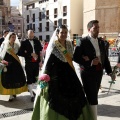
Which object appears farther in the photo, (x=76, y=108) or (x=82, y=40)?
(x=82, y=40)

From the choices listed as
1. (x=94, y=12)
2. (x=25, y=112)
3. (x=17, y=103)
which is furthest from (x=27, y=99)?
(x=94, y=12)

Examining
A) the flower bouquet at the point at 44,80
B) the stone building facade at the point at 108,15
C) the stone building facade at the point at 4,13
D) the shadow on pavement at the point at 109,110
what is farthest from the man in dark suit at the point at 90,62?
the stone building facade at the point at 4,13

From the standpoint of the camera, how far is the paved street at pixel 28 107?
17.5 feet

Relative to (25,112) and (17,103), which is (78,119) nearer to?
(25,112)

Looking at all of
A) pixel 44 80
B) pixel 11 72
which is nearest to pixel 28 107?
pixel 11 72

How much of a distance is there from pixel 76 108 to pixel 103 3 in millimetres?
23736

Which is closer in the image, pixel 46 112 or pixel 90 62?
pixel 46 112

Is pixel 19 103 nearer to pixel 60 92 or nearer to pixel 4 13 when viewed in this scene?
pixel 60 92

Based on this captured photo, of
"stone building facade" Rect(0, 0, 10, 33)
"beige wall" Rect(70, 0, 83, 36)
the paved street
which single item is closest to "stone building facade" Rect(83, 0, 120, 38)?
"beige wall" Rect(70, 0, 83, 36)

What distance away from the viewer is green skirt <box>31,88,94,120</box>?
3.96m

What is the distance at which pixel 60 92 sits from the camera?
4.06m

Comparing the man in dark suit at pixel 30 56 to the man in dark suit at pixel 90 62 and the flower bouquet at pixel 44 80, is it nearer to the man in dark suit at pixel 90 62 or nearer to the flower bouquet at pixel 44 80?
the man in dark suit at pixel 90 62

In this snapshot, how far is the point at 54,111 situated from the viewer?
398cm

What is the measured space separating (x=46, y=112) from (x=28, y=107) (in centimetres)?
213
